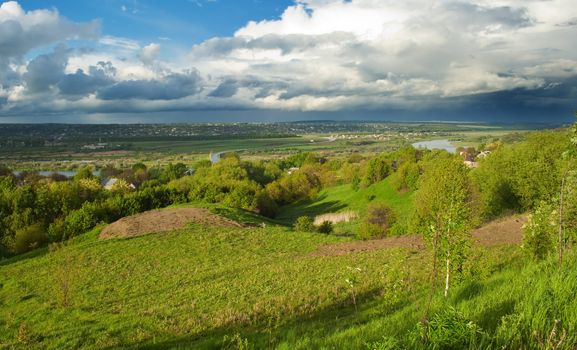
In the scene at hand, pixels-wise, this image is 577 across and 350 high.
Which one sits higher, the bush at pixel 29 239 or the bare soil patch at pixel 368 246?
the bare soil patch at pixel 368 246

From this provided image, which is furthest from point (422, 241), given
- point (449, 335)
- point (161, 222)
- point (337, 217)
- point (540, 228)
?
point (337, 217)

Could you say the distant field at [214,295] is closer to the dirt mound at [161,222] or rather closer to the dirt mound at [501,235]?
the dirt mound at [161,222]

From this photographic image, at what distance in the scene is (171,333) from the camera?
1252 cm

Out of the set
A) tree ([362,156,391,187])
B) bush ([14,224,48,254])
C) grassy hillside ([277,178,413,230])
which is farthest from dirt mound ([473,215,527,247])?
tree ([362,156,391,187])

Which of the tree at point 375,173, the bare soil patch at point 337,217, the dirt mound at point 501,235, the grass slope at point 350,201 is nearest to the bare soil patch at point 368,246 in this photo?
the dirt mound at point 501,235

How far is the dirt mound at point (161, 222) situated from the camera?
34.7 meters

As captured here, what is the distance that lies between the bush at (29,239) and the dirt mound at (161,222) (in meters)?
10.8

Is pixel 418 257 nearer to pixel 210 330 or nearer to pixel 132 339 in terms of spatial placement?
pixel 210 330

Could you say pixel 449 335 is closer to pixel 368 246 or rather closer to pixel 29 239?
pixel 368 246

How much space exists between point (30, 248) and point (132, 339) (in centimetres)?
3666

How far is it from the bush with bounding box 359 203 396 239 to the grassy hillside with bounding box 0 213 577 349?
30.7ft

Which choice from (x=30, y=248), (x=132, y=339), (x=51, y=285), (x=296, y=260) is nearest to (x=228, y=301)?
(x=132, y=339)

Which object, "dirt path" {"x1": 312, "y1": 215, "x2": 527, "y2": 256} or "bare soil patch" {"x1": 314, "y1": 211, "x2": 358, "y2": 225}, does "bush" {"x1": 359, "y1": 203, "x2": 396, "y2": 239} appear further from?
"bare soil patch" {"x1": 314, "y1": 211, "x2": 358, "y2": 225}

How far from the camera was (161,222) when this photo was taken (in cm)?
3709
